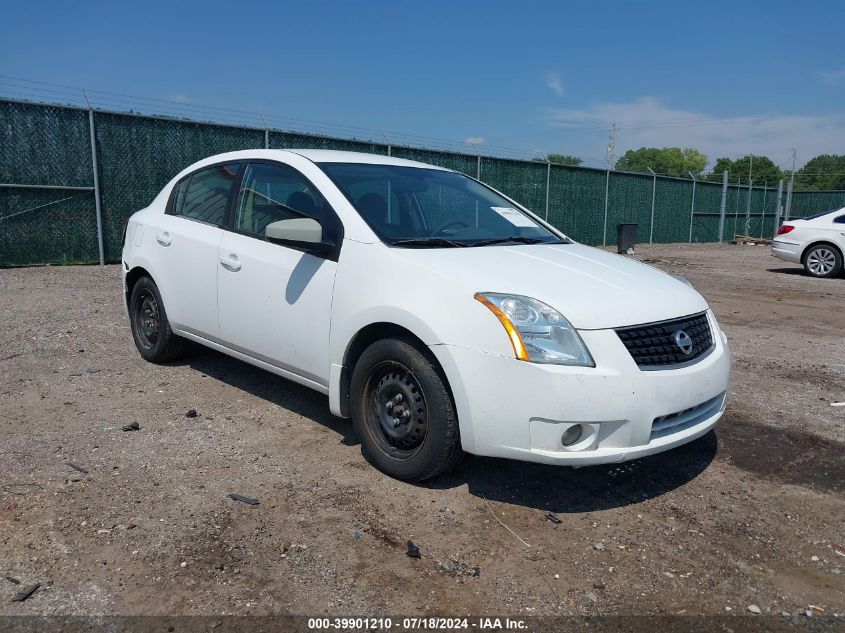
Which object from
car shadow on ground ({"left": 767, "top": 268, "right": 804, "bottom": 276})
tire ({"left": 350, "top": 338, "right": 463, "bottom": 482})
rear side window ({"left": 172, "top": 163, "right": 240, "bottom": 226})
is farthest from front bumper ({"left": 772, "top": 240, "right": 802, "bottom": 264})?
tire ({"left": 350, "top": 338, "right": 463, "bottom": 482})

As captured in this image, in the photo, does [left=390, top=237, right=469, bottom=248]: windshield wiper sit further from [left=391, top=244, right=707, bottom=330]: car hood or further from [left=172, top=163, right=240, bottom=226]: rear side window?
[left=172, top=163, right=240, bottom=226]: rear side window

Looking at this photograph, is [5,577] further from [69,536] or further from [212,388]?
[212,388]

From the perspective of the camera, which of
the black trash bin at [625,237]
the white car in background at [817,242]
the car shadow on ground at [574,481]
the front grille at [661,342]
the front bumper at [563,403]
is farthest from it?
the black trash bin at [625,237]

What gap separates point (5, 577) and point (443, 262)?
2.28m

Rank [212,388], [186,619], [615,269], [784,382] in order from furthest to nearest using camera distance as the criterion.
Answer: [784,382] → [212,388] → [615,269] → [186,619]

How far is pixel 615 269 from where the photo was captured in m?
3.87

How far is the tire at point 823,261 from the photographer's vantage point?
13.9m

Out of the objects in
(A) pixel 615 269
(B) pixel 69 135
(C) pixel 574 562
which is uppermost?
(B) pixel 69 135

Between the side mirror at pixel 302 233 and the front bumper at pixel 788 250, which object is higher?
the side mirror at pixel 302 233

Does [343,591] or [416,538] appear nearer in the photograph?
[343,591]

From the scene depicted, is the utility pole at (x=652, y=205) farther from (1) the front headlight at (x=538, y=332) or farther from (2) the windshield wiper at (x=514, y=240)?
(1) the front headlight at (x=538, y=332)

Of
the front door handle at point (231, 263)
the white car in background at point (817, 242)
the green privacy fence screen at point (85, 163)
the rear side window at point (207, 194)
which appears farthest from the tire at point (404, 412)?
the white car in background at point (817, 242)

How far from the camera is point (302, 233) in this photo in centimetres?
385

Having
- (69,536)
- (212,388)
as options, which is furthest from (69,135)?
(69,536)
